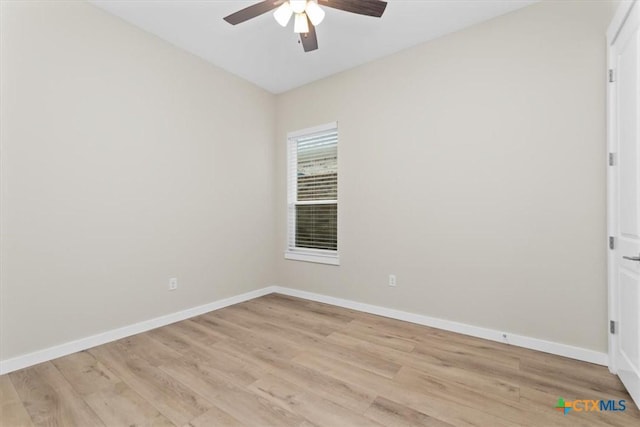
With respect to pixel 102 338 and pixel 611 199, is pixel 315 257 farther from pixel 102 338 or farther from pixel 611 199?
pixel 611 199

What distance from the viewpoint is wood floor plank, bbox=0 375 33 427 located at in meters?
1.59

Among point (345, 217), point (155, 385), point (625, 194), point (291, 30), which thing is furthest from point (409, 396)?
point (291, 30)

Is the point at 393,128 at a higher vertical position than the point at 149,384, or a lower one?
higher

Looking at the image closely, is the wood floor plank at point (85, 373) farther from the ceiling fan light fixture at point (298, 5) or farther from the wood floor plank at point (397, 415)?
the ceiling fan light fixture at point (298, 5)

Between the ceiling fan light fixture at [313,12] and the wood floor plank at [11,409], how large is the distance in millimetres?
3065

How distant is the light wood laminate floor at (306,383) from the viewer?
1634 millimetres

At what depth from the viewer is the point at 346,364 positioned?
2217 mm

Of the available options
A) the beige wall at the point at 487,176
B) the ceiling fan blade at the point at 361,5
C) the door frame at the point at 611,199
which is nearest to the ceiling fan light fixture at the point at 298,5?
the ceiling fan blade at the point at 361,5

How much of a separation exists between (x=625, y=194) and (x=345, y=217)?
8.00 ft

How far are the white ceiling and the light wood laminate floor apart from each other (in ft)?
9.81

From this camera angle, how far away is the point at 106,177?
2.63m

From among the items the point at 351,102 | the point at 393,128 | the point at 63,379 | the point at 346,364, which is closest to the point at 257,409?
the point at 346,364

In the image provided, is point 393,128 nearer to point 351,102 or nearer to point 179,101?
point 351,102

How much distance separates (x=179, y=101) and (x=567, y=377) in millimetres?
4267
